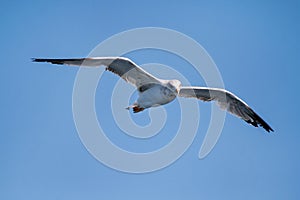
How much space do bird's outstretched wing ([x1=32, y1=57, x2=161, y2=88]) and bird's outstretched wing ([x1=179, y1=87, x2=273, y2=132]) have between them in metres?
1.77

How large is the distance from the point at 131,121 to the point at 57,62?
291cm

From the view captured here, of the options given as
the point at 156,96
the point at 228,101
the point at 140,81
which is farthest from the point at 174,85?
the point at 228,101

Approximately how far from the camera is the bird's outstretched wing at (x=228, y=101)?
16594 millimetres

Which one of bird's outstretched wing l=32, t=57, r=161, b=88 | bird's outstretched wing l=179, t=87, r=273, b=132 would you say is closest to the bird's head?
bird's outstretched wing l=32, t=57, r=161, b=88

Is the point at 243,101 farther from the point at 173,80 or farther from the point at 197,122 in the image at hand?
the point at 173,80

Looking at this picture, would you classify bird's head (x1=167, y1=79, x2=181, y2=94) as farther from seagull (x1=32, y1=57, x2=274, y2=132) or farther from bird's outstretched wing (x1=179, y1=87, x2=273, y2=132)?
bird's outstretched wing (x1=179, y1=87, x2=273, y2=132)

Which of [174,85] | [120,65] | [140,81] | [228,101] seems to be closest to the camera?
[174,85]

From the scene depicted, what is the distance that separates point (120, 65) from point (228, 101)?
174 inches

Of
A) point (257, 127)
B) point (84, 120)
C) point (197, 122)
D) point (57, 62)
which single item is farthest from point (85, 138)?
point (257, 127)

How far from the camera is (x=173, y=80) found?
1489 centimetres

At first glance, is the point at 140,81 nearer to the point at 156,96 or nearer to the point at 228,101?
the point at 156,96

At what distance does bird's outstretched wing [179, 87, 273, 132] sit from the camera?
16.6 meters

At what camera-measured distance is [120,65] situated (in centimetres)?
1496

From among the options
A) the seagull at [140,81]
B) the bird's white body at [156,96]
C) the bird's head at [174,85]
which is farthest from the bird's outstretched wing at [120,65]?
the bird's head at [174,85]
